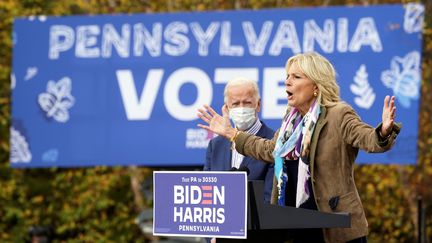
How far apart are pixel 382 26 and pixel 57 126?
338cm

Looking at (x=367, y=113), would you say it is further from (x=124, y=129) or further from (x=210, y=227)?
(x=210, y=227)

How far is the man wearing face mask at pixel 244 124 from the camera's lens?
16.6 feet

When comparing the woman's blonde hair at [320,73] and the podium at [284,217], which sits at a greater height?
the woman's blonde hair at [320,73]

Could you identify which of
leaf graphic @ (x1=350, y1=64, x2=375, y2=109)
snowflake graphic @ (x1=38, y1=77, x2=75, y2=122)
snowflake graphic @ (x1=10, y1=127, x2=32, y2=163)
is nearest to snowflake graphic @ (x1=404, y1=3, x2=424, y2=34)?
leaf graphic @ (x1=350, y1=64, x2=375, y2=109)

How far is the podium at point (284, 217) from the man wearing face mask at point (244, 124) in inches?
50.5

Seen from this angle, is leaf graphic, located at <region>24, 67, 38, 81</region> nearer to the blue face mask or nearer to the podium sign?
the blue face mask

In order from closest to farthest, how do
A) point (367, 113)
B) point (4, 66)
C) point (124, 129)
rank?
point (367, 113) < point (124, 129) < point (4, 66)

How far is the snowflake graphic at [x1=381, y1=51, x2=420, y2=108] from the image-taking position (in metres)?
9.25

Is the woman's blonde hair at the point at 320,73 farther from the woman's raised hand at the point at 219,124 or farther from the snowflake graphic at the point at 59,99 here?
the snowflake graphic at the point at 59,99

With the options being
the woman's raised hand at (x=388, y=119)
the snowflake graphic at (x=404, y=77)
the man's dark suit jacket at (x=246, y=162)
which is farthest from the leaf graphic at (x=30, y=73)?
the woman's raised hand at (x=388, y=119)

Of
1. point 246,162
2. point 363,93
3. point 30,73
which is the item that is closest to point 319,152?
point 246,162

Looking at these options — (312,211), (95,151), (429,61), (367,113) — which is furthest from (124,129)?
(312,211)

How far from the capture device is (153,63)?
10.1 meters

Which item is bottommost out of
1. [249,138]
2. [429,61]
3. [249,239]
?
[249,239]
